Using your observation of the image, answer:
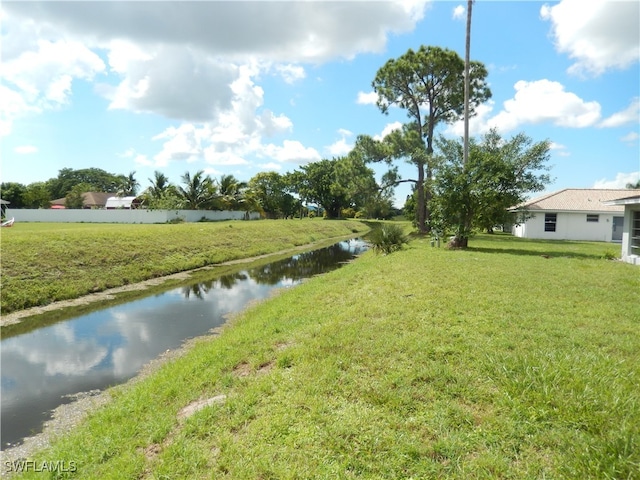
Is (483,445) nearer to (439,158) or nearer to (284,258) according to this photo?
(439,158)

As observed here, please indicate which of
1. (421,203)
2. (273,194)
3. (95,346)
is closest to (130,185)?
(273,194)

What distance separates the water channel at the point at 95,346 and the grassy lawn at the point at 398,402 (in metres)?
1.02

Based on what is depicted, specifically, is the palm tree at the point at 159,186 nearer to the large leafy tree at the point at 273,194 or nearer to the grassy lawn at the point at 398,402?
the large leafy tree at the point at 273,194

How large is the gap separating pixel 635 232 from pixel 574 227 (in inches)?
581

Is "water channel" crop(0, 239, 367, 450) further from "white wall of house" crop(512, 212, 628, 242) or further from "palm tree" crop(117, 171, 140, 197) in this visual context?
"palm tree" crop(117, 171, 140, 197)

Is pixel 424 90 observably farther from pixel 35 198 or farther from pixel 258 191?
pixel 35 198

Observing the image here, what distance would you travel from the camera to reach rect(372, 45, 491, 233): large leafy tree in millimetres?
30531

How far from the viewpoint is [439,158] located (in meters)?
19.9

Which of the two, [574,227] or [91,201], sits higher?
[91,201]

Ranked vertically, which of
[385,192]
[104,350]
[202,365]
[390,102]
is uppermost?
[390,102]

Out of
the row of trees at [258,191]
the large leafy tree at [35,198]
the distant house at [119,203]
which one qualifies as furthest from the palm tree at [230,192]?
the large leafy tree at [35,198]

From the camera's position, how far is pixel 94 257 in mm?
15195

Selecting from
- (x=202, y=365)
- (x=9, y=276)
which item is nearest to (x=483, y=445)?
(x=202, y=365)

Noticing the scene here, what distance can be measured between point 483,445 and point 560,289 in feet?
21.6
